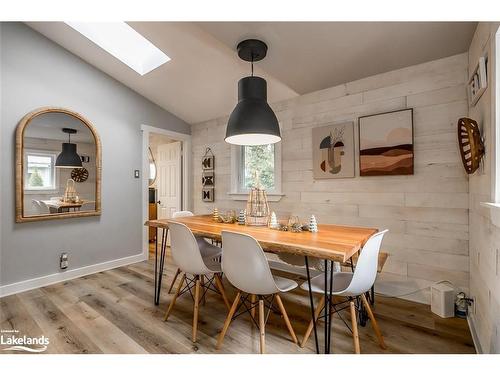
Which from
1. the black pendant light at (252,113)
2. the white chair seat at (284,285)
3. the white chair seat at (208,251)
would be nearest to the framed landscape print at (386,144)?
the black pendant light at (252,113)

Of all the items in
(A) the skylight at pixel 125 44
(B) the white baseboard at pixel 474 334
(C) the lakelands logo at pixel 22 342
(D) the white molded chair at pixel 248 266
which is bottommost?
(C) the lakelands logo at pixel 22 342

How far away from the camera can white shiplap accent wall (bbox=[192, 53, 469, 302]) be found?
2.17 meters

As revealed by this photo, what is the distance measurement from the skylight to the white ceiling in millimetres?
69

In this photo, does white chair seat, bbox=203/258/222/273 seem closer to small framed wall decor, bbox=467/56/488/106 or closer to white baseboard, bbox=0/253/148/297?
white baseboard, bbox=0/253/148/297

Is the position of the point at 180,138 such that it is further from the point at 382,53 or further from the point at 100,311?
the point at 382,53

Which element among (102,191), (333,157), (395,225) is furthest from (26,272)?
(395,225)

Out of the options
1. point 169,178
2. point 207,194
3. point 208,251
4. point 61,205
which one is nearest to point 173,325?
point 208,251

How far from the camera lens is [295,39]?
2230 millimetres

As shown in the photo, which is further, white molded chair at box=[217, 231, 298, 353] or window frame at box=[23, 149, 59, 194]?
window frame at box=[23, 149, 59, 194]

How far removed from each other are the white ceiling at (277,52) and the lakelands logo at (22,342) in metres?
2.81

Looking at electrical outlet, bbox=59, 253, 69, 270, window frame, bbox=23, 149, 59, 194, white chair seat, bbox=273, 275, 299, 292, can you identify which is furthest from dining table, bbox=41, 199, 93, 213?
white chair seat, bbox=273, 275, 299, 292

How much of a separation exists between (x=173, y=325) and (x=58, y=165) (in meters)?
2.37

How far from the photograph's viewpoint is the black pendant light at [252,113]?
2035mm

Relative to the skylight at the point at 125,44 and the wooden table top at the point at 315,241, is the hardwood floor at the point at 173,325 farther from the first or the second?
the skylight at the point at 125,44
